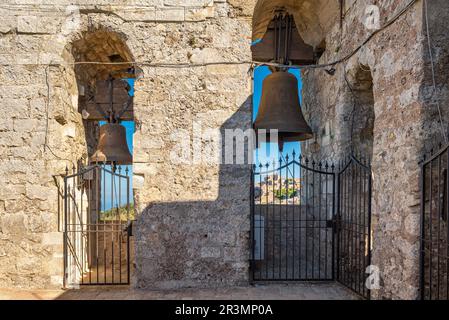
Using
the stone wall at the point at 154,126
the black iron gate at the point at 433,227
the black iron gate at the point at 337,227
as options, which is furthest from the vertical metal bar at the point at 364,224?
the stone wall at the point at 154,126

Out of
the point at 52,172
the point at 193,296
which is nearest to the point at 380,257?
the point at 193,296

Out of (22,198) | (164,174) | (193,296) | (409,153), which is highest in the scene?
(409,153)

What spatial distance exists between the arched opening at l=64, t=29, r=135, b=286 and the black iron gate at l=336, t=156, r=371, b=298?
281 centimetres

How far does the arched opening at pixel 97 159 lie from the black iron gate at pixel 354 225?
2806 mm

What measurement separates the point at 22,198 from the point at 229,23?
3415mm

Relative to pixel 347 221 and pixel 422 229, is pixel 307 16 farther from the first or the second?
pixel 422 229

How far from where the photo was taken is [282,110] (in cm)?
432

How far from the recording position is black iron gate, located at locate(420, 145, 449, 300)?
246 cm

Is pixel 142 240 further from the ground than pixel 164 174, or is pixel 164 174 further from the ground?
pixel 164 174

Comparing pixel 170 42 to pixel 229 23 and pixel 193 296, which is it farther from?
pixel 193 296

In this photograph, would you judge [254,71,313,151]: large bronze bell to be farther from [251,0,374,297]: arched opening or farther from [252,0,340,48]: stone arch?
[252,0,340,48]: stone arch

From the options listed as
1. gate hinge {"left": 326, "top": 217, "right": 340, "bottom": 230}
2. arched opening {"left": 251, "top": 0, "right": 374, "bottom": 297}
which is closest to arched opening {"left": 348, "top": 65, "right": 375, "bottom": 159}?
arched opening {"left": 251, "top": 0, "right": 374, "bottom": 297}

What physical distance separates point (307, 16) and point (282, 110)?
5.90 ft

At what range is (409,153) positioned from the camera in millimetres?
2701
